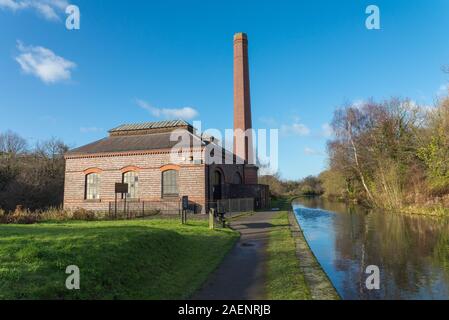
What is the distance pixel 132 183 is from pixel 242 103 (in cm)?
1514

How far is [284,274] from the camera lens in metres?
7.59

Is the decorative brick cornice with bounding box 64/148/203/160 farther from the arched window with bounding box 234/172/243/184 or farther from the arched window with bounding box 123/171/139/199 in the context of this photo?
the arched window with bounding box 234/172/243/184

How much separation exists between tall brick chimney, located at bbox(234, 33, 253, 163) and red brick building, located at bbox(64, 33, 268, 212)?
2771mm

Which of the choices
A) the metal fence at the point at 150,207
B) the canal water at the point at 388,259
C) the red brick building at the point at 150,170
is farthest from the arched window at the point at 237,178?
the canal water at the point at 388,259

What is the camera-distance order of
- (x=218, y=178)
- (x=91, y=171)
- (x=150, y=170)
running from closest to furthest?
(x=150, y=170)
(x=91, y=171)
(x=218, y=178)

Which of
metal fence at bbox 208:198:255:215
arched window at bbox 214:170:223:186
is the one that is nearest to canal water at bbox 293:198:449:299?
metal fence at bbox 208:198:255:215

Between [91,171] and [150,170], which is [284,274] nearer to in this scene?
[150,170]

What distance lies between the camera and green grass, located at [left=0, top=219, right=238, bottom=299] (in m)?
5.71

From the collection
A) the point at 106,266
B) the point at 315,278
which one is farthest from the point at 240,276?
the point at 106,266

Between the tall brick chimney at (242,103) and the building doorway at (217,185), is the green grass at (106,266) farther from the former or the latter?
the tall brick chimney at (242,103)
